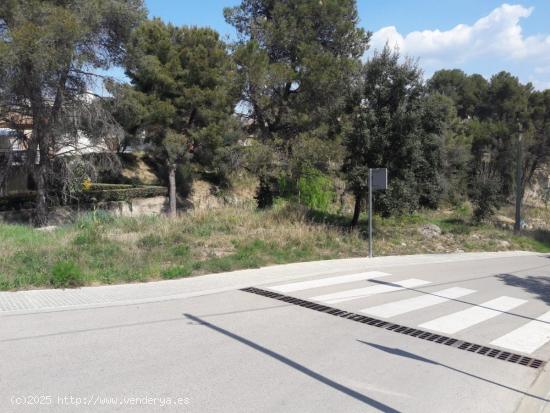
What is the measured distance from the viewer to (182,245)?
13.2 m

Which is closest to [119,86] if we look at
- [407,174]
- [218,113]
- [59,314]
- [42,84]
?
[42,84]

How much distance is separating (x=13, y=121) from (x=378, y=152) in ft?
50.8

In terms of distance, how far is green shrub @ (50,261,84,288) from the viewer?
30.2ft

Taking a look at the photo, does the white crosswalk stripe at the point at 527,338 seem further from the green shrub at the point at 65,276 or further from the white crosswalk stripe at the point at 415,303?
the green shrub at the point at 65,276

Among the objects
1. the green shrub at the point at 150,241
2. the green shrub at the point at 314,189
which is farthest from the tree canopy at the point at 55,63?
the green shrub at the point at 314,189

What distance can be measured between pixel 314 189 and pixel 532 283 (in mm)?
16611

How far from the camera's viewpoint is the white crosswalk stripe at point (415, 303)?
8.28m

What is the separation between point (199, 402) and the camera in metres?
4.52

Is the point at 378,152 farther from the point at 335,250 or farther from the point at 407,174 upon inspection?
the point at 335,250

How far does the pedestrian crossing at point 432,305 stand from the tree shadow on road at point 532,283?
1.14 m

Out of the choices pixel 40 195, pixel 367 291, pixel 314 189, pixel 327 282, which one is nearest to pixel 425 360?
pixel 367 291

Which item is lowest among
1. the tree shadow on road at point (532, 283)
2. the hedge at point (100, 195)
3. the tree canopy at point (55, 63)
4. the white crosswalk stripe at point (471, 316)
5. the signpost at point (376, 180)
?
the tree shadow on road at point (532, 283)

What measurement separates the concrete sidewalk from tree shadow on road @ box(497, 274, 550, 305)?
303cm

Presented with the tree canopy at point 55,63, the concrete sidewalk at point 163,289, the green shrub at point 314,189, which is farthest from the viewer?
the green shrub at point 314,189
